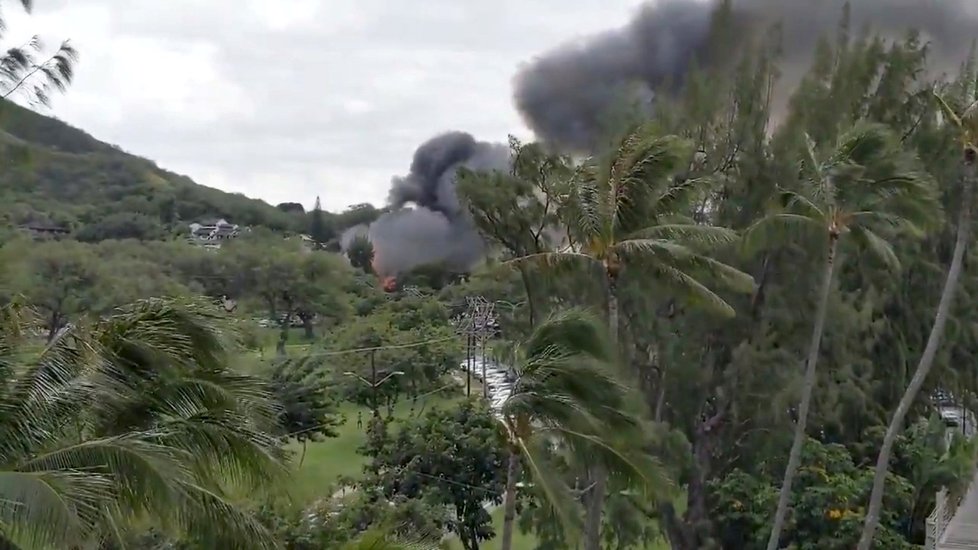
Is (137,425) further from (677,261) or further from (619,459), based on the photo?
(677,261)

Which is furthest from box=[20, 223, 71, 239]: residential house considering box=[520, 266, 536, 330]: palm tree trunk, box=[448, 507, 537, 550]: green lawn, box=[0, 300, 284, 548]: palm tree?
box=[0, 300, 284, 548]: palm tree

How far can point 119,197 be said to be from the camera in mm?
55812

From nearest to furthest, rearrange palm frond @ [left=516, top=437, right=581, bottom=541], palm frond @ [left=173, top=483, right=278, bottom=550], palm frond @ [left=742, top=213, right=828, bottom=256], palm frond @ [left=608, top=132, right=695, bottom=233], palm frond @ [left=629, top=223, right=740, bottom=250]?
palm frond @ [left=173, top=483, right=278, bottom=550], palm frond @ [left=516, top=437, right=581, bottom=541], palm frond @ [left=629, top=223, right=740, bottom=250], palm frond @ [left=608, top=132, right=695, bottom=233], palm frond @ [left=742, top=213, right=828, bottom=256]

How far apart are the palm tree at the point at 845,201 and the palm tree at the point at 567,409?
367 centimetres

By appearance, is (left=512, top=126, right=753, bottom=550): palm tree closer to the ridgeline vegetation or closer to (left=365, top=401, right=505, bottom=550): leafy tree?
the ridgeline vegetation

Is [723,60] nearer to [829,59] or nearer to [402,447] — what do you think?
[829,59]

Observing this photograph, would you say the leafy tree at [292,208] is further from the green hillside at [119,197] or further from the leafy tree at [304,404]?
the leafy tree at [304,404]

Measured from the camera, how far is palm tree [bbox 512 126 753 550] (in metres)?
10.3

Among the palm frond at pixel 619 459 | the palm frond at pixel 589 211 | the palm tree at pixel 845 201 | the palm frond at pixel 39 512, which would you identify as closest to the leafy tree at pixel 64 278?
the palm frond at pixel 589 211

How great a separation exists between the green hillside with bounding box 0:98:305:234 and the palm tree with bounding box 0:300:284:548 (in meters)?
33.6

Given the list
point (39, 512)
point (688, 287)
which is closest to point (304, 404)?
point (688, 287)

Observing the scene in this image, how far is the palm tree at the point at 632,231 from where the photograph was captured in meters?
10.3

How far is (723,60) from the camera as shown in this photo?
19.0 meters

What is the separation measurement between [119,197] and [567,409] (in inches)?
2073
